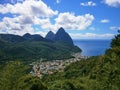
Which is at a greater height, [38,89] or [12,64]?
[12,64]

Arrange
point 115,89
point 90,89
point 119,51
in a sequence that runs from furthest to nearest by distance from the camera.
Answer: point 119,51, point 90,89, point 115,89

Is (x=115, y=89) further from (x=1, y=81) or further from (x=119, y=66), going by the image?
(x=1, y=81)

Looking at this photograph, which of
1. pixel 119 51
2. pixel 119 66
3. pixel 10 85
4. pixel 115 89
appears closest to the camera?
pixel 10 85

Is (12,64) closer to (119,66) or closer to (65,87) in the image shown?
(119,66)

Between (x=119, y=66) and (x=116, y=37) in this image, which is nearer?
(x=119, y=66)

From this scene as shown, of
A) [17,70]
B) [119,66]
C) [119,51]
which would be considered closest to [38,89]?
[119,66]

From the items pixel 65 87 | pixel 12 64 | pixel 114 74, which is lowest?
pixel 65 87

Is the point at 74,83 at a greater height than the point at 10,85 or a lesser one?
lesser

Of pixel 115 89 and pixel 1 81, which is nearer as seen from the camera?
pixel 1 81

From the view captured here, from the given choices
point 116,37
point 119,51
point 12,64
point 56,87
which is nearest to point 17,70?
point 12,64
